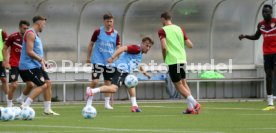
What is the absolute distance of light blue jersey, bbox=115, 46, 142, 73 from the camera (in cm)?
1991

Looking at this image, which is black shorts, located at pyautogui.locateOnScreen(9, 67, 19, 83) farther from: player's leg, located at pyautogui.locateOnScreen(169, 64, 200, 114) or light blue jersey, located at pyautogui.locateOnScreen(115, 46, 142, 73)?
player's leg, located at pyautogui.locateOnScreen(169, 64, 200, 114)

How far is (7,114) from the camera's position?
51.8 ft

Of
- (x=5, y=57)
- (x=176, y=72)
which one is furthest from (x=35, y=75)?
(x=5, y=57)

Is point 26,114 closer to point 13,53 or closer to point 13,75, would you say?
point 13,75

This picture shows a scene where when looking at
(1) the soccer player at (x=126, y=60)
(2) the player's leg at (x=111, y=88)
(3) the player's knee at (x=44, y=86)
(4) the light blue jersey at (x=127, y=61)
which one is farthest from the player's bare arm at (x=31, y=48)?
(4) the light blue jersey at (x=127, y=61)

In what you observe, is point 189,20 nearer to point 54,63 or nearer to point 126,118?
point 54,63

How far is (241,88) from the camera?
96.1 feet

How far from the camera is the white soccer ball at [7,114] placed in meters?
15.8

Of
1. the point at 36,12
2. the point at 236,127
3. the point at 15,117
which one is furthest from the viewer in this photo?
the point at 36,12

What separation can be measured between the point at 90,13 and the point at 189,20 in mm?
3113

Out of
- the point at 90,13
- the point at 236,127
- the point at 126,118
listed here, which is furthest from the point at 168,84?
the point at 236,127

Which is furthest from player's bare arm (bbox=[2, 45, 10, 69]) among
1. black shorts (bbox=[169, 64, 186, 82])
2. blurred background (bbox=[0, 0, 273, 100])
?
blurred background (bbox=[0, 0, 273, 100])

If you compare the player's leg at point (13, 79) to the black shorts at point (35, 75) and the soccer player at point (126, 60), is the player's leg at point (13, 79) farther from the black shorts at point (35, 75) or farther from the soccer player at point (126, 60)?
the black shorts at point (35, 75)

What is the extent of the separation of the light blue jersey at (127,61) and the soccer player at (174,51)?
3.15ft
